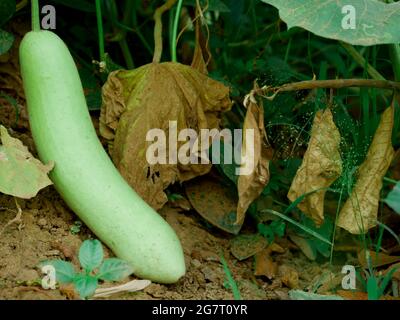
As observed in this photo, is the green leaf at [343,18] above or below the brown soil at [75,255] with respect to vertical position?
above

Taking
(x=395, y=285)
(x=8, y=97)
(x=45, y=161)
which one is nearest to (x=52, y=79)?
(x=45, y=161)

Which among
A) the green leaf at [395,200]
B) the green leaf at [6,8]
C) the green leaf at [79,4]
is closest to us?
the green leaf at [395,200]

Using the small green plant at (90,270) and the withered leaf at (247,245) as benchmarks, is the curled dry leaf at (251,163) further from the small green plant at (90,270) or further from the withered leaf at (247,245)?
the small green plant at (90,270)

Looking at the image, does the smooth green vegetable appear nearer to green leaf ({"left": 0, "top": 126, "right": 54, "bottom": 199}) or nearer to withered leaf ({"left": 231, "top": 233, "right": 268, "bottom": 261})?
green leaf ({"left": 0, "top": 126, "right": 54, "bottom": 199})

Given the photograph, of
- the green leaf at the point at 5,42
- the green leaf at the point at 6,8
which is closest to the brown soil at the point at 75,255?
the green leaf at the point at 5,42

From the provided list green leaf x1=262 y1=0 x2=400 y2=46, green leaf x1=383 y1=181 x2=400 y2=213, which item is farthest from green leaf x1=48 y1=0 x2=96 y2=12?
green leaf x1=383 y1=181 x2=400 y2=213

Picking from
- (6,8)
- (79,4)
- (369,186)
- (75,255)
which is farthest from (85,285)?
(79,4)

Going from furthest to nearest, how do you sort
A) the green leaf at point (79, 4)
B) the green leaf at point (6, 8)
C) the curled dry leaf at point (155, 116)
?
1. the green leaf at point (79, 4)
2. the green leaf at point (6, 8)
3. the curled dry leaf at point (155, 116)
